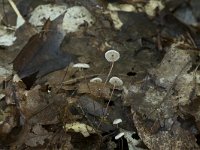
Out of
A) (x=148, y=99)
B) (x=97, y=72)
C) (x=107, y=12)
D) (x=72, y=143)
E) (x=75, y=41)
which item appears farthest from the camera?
(x=107, y=12)

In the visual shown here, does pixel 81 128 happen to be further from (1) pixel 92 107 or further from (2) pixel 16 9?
(2) pixel 16 9

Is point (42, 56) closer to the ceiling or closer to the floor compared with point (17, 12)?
closer to the floor

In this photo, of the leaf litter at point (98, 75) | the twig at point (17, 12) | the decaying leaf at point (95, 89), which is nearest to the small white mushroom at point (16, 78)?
the leaf litter at point (98, 75)

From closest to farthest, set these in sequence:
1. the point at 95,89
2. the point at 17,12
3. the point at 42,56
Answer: the point at 95,89
the point at 42,56
the point at 17,12

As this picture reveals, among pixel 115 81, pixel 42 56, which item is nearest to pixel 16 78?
pixel 42 56

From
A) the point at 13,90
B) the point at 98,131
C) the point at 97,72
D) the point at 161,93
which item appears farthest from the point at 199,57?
the point at 13,90

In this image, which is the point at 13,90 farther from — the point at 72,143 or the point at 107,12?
the point at 107,12

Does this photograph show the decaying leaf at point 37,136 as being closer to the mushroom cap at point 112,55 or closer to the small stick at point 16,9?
the mushroom cap at point 112,55

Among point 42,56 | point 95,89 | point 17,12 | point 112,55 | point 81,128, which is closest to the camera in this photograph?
point 81,128
